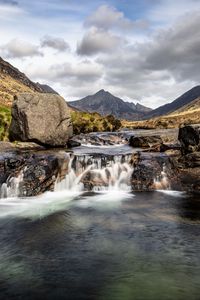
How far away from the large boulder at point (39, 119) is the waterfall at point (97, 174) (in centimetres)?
820

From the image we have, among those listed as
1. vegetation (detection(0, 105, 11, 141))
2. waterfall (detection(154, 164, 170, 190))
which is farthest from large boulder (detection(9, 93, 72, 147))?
waterfall (detection(154, 164, 170, 190))

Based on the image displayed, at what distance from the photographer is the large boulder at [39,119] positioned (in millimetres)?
35656

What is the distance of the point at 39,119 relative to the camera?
36031mm

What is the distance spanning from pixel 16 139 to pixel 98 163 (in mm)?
12022

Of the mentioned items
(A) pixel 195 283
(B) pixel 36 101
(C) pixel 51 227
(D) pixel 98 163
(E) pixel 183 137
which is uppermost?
(B) pixel 36 101

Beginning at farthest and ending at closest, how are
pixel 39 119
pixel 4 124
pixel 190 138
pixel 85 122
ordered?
pixel 85 122 → pixel 4 124 → pixel 39 119 → pixel 190 138

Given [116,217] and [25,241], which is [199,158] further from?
[25,241]

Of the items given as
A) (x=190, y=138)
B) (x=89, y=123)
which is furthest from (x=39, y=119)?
(x=89, y=123)

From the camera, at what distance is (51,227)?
17641mm

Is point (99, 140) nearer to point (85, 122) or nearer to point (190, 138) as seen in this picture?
point (190, 138)

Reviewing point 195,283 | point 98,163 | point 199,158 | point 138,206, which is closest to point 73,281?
point 195,283

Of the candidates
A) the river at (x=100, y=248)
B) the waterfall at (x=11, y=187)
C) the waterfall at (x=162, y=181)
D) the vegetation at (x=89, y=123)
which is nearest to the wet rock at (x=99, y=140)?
the vegetation at (x=89, y=123)

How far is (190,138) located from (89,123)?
1792 inches

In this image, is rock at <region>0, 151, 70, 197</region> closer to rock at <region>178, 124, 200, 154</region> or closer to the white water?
the white water
